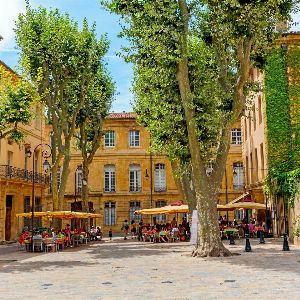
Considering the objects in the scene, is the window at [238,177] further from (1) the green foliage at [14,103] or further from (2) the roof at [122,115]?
(1) the green foliage at [14,103]

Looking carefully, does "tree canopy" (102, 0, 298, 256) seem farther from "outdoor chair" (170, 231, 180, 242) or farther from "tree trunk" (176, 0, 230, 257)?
"outdoor chair" (170, 231, 180, 242)

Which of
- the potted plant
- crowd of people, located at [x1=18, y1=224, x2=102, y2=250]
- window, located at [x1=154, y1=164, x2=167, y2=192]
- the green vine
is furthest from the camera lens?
window, located at [x1=154, y1=164, x2=167, y2=192]

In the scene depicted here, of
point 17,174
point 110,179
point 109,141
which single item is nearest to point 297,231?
point 17,174

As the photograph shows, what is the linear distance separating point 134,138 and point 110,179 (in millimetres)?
4879

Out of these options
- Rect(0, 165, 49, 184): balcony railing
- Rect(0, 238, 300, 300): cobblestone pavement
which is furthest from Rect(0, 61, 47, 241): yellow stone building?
Rect(0, 238, 300, 300): cobblestone pavement

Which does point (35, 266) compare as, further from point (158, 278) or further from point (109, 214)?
point (109, 214)

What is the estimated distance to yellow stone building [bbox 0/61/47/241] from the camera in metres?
35.1

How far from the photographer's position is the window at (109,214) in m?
53.0

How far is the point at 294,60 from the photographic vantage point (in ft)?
100

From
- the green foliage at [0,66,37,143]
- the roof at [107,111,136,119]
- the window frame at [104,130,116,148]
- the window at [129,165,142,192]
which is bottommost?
the window at [129,165,142,192]

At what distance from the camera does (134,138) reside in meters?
54.1

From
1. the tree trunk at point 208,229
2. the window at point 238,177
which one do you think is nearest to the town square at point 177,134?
the tree trunk at point 208,229

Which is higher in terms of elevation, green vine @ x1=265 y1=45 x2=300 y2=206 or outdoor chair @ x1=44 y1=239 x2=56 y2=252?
→ green vine @ x1=265 y1=45 x2=300 y2=206

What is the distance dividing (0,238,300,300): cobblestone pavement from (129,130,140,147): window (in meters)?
35.1
